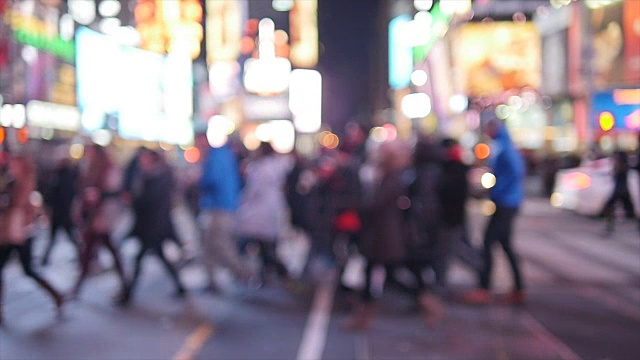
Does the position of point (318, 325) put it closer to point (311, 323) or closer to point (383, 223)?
point (311, 323)

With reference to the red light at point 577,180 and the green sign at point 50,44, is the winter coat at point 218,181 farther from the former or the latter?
the green sign at point 50,44

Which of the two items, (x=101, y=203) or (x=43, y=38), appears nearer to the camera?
(x=101, y=203)

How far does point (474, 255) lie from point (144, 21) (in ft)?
87.4

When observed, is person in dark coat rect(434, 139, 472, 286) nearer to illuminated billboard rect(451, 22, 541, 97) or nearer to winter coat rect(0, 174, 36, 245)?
winter coat rect(0, 174, 36, 245)

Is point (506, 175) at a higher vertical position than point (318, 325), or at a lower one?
Answer: higher

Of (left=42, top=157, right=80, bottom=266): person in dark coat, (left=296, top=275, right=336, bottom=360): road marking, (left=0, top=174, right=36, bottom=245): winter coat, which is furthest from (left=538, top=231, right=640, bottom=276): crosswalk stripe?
(left=0, top=174, right=36, bottom=245): winter coat

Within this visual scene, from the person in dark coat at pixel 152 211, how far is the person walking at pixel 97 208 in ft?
0.94

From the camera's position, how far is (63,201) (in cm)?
1405

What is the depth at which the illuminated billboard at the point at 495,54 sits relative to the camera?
56125mm

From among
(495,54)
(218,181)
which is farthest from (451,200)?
(495,54)

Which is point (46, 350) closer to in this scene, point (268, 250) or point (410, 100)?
point (268, 250)

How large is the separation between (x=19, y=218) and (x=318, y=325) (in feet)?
9.93

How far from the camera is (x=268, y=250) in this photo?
455 inches

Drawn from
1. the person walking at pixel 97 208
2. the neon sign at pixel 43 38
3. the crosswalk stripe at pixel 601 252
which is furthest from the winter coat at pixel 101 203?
the neon sign at pixel 43 38
